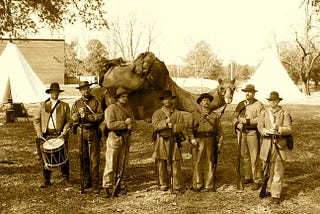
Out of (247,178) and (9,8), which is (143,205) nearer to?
(247,178)

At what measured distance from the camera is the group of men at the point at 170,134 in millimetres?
7656

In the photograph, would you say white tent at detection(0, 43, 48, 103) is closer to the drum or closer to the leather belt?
the drum

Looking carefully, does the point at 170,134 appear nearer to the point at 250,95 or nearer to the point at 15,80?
the point at 250,95

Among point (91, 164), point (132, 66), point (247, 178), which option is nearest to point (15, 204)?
point (91, 164)

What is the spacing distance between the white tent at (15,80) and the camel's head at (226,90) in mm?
14875

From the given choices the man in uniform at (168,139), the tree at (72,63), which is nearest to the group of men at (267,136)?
the man in uniform at (168,139)

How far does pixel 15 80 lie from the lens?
76.2 feet

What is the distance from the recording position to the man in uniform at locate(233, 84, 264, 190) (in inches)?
335

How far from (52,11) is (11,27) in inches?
59.7

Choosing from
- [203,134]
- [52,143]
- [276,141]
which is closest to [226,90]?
[203,134]

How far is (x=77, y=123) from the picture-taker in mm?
8188

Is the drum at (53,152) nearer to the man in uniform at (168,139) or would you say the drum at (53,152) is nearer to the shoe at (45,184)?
the shoe at (45,184)

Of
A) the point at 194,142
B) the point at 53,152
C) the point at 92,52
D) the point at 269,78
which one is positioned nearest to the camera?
the point at 194,142

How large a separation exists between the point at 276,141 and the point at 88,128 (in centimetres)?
345
